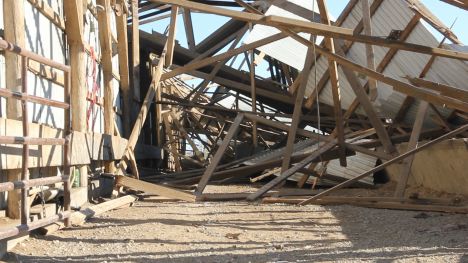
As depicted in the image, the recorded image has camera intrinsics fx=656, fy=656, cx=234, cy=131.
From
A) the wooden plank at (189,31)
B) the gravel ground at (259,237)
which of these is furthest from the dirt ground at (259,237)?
the wooden plank at (189,31)

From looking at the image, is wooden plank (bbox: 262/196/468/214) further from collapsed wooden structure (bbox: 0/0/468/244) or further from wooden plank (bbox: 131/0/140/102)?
wooden plank (bbox: 131/0/140/102)

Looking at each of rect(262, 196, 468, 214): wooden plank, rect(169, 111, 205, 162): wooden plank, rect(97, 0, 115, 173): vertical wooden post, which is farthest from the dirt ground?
rect(169, 111, 205, 162): wooden plank

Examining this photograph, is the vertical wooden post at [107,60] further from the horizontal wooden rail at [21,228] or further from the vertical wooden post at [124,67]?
the horizontal wooden rail at [21,228]

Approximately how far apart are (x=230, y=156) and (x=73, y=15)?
11134mm

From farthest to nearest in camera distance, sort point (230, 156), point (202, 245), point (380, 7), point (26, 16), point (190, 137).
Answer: point (190, 137), point (230, 156), point (380, 7), point (26, 16), point (202, 245)

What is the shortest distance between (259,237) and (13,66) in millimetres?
2621

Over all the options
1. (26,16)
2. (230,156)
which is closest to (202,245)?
(26,16)

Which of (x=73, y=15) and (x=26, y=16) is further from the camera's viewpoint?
(x=73, y=15)

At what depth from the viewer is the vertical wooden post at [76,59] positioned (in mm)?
7617

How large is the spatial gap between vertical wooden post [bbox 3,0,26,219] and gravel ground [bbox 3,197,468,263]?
367 mm

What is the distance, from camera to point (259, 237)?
19.7 feet

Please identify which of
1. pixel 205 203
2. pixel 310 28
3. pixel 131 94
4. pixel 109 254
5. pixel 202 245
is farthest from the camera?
pixel 131 94

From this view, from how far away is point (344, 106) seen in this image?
43.1 ft

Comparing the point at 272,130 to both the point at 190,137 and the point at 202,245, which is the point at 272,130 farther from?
the point at 202,245
